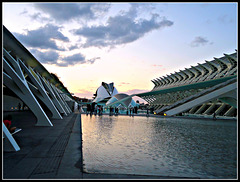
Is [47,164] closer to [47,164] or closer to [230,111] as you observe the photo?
[47,164]

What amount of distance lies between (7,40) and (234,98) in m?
23.7

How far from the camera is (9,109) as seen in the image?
1029 inches

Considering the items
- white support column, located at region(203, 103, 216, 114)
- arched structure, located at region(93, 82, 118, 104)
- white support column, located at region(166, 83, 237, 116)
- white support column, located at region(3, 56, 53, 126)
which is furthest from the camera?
arched structure, located at region(93, 82, 118, 104)

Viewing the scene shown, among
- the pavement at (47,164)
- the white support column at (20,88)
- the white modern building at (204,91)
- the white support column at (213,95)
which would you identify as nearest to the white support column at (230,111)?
the white modern building at (204,91)

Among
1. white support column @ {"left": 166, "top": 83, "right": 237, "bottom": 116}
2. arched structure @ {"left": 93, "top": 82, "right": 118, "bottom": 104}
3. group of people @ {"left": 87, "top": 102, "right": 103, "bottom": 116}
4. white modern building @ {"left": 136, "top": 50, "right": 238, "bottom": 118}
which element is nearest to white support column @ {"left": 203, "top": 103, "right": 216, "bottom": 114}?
white modern building @ {"left": 136, "top": 50, "right": 238, "bottom": 118}

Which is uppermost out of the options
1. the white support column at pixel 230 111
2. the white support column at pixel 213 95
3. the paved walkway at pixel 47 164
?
the white support column at pixel 213 95

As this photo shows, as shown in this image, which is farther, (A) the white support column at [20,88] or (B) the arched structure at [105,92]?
(B) the arched structure at [105,92]

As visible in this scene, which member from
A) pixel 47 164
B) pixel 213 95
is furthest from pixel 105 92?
pixel 47 164

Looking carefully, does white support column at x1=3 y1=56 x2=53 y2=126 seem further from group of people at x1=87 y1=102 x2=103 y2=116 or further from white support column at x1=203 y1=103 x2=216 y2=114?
white support column at x1=203 y1=103 x2=216 y2=114

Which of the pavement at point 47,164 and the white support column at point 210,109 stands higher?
the pavement at point 47,164

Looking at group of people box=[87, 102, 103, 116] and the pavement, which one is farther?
group of people box=[87, 102, 103, 116]

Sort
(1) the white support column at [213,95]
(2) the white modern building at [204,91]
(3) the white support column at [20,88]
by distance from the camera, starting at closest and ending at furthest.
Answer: (3) the white support column at [20,88], (1) the white support column at [213,95], (2) the white modern building at [204,91]

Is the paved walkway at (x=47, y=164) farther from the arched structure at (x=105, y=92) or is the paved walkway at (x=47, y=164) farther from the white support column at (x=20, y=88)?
the arched structure at (x=105, y=92)

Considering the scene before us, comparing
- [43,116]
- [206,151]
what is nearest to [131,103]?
[43,116]
